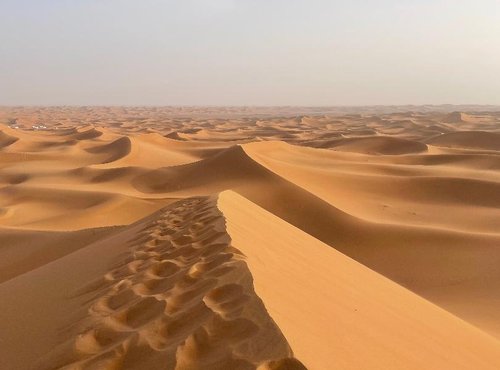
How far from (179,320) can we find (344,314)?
113 centimetres

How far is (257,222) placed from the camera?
5617mm

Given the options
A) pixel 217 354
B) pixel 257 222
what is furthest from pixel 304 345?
pixel 257 222

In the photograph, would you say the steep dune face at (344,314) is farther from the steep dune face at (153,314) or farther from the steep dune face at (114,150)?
the steep dune face at (114,150)

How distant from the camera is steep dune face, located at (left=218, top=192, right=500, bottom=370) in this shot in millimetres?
2598

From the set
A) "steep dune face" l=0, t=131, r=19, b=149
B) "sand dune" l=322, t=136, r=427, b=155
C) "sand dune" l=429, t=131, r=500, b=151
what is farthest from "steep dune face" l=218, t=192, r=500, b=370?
"steep dune face" l=0, t=131, r=19, b=149

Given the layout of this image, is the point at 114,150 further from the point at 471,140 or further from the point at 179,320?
the point at 179,320

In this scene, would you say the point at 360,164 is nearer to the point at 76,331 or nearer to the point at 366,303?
the point at 366,303

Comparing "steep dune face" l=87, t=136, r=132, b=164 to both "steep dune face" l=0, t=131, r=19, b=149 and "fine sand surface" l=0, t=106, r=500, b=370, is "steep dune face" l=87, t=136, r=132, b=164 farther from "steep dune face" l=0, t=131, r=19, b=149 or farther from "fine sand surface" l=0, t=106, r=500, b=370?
"fine sand surface" l=0, t=106, r=500, b=370

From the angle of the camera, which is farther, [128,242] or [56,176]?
[56,176]

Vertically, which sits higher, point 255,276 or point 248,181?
point 255,276

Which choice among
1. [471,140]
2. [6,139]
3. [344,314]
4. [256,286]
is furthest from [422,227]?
[6,139]

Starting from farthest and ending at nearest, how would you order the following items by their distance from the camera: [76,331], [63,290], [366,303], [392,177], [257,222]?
[392,177]
[257,222]
[63,290]
[366,303]
[76,331]

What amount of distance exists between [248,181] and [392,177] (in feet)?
15.7

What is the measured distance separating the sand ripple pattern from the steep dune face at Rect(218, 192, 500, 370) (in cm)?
13
